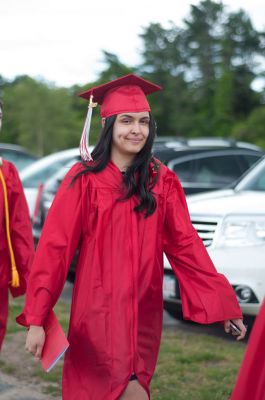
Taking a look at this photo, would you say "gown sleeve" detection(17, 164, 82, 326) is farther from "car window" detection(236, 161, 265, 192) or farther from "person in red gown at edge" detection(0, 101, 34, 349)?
"car window" detection(236, 161, 265, 192)

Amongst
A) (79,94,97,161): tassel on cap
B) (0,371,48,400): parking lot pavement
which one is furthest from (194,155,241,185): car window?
(79,94,97,161): tassel on cap

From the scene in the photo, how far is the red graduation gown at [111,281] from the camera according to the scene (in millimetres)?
3254

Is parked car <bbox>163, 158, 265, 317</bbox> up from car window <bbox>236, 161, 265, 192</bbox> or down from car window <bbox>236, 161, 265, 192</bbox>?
down

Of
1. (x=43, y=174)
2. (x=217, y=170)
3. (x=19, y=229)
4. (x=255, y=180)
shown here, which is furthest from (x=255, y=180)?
(x=43, y=174)

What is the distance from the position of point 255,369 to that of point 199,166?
22.0ft

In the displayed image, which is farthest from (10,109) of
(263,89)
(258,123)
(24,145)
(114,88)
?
(114,88)

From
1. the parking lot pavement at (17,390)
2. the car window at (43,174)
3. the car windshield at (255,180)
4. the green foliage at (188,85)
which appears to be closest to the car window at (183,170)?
the car windshield at (255,180)

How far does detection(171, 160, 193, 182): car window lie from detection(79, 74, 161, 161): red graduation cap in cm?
497

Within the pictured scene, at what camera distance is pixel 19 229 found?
184 inches

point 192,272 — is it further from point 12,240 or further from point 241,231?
point 241,231

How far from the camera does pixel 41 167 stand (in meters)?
10.8

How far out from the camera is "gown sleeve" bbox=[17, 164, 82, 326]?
10.6 ft

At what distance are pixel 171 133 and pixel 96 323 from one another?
9013cm

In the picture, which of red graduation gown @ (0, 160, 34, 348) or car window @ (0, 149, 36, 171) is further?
car window @ (0, 149, 36, 171)
